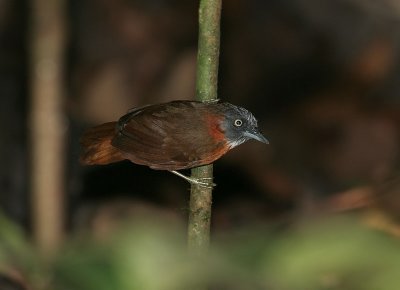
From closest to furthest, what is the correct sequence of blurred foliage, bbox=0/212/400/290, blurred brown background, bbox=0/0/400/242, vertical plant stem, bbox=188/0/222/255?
blurred foliage, bbox=0/212/400/290 → vertical plant stem, bbox=188/0/222/255 → blurred brown background, bbox=0/0/400/242

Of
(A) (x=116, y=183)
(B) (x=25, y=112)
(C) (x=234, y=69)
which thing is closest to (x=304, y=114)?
(C) (x=234, y=69)

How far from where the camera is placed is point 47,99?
2.62 m

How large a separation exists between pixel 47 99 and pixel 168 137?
0.57 m

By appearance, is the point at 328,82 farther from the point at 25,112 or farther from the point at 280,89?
the point at 25,112

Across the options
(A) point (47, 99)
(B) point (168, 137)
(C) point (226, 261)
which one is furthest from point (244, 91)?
(C) point (226, 261)

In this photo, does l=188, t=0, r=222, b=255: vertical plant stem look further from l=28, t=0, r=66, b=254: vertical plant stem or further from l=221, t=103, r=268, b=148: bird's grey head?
l=221, t=103, r=268, b=148: bird's grey head

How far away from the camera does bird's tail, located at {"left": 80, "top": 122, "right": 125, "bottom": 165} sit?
118 inches

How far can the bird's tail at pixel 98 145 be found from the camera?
3000 mm

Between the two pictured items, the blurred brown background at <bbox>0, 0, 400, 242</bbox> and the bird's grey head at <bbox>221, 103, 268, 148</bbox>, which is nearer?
the bird's grey head at <bbox>221, 103, 268, 148</bbox>

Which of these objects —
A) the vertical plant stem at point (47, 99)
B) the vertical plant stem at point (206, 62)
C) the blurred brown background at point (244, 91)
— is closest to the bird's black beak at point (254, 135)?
the vertical plant stem at point (206, 62)

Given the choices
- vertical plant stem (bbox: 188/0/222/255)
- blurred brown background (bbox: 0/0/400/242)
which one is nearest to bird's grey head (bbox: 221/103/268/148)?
vertical plant stem (bbox: 188/0/222/255)

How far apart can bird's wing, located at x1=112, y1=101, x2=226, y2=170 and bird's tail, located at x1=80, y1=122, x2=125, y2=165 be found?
0.08 metres

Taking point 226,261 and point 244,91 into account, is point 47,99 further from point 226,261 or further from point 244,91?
point 244,91

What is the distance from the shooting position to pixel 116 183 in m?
6.31
